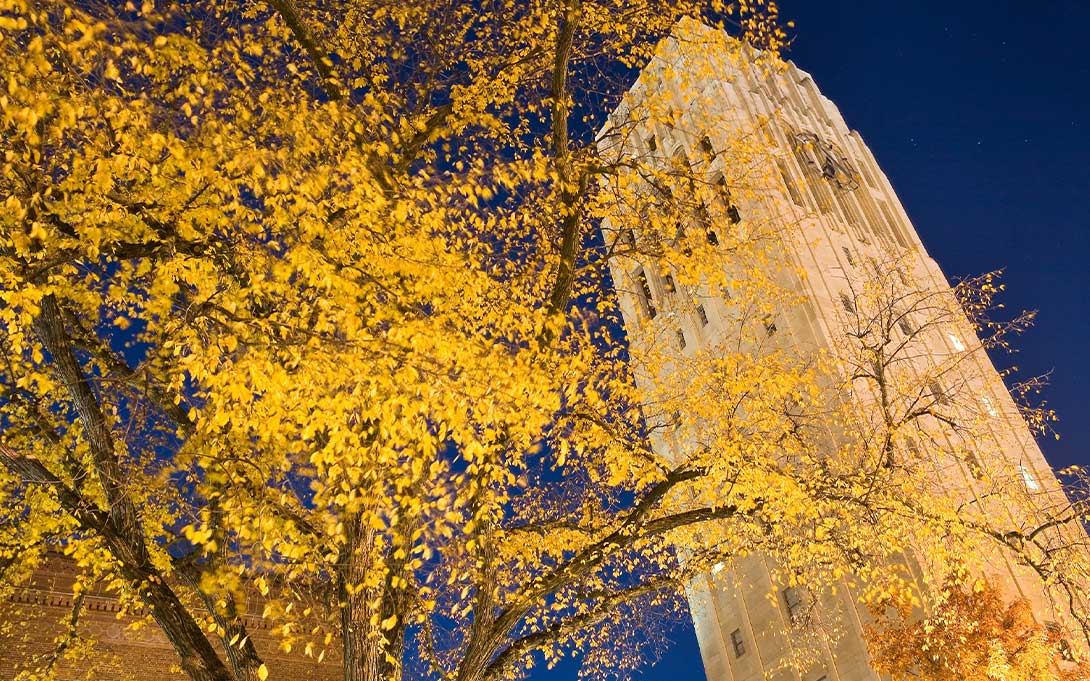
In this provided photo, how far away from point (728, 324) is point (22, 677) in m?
32.6

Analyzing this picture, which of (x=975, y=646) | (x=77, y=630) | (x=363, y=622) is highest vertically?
(x=77, y=630)

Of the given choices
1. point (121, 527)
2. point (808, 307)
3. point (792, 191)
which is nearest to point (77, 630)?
point (121, 527)

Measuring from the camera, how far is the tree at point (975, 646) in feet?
66.6

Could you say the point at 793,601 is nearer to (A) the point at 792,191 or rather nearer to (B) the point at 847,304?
(B) the point at 847,304

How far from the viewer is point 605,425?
40.6ft

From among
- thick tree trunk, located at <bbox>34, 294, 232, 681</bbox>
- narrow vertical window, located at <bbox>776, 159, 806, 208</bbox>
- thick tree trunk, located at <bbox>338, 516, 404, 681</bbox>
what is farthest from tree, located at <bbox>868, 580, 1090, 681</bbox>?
narrow vertical window, located at <bbox>776, 159, 806, 208</bbox>

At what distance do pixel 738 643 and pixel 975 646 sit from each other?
41.2ft

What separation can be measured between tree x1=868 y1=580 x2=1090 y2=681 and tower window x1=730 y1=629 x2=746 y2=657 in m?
8.99

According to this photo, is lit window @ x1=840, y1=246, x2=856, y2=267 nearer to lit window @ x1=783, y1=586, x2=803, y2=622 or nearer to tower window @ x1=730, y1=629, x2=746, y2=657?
lit window @ x1=783, y1=586, x2=803, y2=622

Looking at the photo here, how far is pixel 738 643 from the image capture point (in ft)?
106

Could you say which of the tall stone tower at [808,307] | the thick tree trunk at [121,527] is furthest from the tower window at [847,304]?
the thick tree trunk at [121,527]

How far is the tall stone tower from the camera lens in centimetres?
2577

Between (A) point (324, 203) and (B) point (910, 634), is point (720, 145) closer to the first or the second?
(B) point (910, 634)

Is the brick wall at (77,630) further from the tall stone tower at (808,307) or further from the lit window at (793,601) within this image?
the lit window at (793,601)
